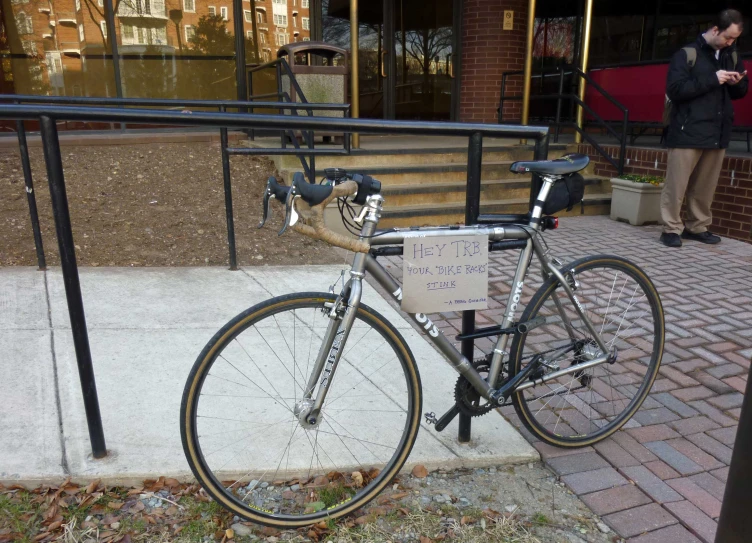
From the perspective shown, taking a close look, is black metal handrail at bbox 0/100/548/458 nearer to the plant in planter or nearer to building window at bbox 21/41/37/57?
the plant in planter

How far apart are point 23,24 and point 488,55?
6.71 m

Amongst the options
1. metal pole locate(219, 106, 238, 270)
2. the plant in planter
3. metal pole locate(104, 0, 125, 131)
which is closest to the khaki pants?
the plant in planter

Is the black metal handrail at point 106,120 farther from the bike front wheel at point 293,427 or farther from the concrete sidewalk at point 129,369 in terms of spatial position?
the bike front wheel at point 293,427

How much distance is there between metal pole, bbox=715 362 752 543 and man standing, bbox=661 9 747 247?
508cm

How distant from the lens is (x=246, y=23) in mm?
8961

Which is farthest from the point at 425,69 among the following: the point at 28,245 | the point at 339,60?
the point at 28,245

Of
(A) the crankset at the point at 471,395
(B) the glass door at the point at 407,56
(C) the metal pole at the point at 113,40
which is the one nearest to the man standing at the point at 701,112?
(A) the crankset at the point at 471,395

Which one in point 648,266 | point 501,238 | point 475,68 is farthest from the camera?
point 475,68

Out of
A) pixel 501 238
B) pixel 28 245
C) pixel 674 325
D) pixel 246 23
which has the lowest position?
pixel 674 325

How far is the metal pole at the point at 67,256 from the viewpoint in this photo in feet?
6.90

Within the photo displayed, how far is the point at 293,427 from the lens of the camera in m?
2.74

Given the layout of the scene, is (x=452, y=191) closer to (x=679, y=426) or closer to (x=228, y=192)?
(x=228, y=192)

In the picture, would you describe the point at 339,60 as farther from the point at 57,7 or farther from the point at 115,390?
the point at 115,390

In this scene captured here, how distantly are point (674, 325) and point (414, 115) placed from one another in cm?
728
